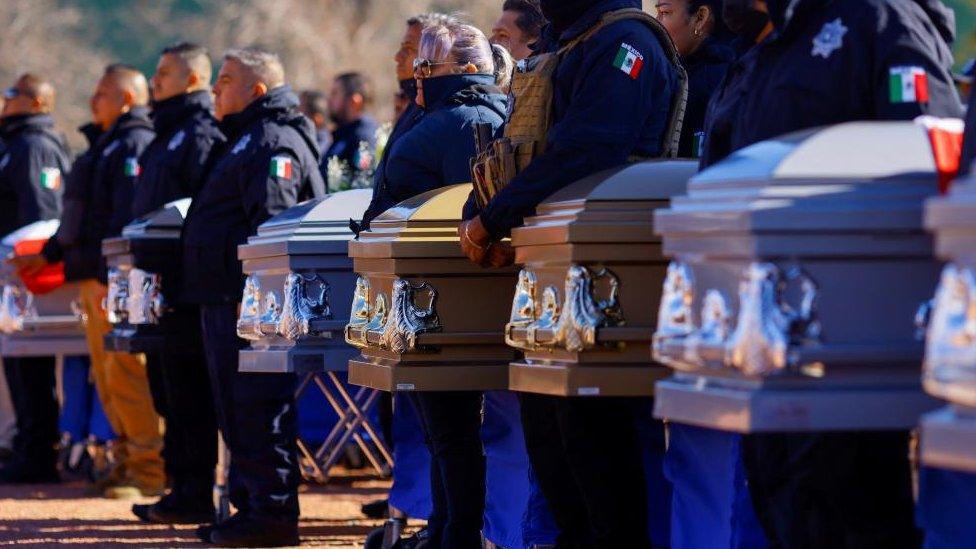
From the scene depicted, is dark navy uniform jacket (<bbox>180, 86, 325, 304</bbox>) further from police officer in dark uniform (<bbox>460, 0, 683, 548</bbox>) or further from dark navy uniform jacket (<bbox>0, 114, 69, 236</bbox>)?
dark navy uniform jacket (<bbox>0, 114, 69, 236</bbox>)

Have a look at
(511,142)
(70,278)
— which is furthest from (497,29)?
(70,278)

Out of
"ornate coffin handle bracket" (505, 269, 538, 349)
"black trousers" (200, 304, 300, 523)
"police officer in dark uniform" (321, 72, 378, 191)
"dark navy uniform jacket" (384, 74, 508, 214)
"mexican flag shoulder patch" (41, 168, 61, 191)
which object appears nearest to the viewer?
"ornate coffin handle bracket" (505, 269, 538, 349)

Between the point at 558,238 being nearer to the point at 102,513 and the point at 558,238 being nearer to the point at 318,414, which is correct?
the point at 102,513

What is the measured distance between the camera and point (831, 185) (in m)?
3.55

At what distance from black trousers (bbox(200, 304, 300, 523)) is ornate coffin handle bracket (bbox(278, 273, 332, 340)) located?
1.24 metres

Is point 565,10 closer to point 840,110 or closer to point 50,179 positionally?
point 840,110

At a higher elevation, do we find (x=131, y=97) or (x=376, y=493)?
(x=131, y=97)

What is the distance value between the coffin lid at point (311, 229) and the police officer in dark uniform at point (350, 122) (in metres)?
3.19

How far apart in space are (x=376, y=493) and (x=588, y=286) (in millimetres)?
5749

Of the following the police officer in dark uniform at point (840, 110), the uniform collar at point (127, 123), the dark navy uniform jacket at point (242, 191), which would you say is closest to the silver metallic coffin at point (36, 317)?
the uniform collar at point (127, 123)

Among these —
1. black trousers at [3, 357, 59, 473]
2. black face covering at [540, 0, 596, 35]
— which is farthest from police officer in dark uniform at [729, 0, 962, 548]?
black trousers at [3, 357, 59, 473]

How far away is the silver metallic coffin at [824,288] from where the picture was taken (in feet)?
11.6

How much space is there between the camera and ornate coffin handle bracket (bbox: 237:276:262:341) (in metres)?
6.86

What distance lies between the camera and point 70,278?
1044cm
